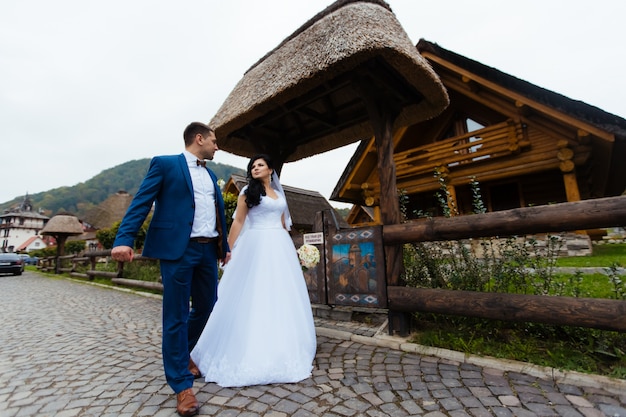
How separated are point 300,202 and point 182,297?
13.8 metres

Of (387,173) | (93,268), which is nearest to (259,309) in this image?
(387,173)

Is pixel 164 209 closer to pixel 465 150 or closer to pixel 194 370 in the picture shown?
pixel 194 370

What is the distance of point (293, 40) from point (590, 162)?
9819 mm

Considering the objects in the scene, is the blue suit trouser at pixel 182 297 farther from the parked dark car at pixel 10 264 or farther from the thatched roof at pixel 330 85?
the parked dark car at pixel 10 264

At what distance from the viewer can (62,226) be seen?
51.5ft

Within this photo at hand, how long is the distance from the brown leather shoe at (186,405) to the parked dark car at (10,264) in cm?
2099

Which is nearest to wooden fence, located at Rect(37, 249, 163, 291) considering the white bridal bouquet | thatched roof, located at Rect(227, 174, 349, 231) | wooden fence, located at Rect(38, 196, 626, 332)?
the white bridal bouquet

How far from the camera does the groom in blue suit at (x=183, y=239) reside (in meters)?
2.07

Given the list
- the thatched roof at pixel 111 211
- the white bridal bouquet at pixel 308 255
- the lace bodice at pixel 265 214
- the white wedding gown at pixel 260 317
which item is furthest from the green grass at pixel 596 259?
the thatched roof at pixel 111 211

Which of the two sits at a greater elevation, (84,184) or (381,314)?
(84,184)

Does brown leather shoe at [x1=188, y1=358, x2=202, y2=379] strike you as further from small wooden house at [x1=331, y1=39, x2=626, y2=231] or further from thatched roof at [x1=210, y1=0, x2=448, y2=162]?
small wooden house at [x1=331, y1=39, x2=626, y2=231]

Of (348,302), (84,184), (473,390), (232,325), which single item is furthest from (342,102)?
(84,184)

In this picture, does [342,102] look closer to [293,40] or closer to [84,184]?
[293,40]

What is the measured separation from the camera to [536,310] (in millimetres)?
2477
